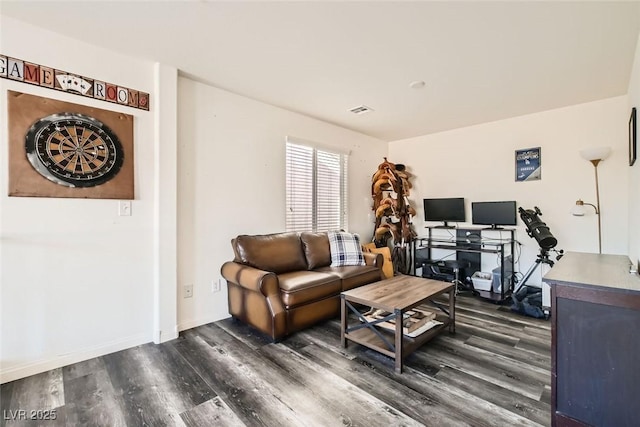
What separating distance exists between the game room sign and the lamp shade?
15.5ft

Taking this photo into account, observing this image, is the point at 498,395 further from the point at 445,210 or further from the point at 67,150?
the point at 67,150

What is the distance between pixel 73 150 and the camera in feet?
7.25

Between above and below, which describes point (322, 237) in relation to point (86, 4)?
below

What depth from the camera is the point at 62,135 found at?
2.17 m

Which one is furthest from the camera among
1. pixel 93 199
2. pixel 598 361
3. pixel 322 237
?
pixel 322 237

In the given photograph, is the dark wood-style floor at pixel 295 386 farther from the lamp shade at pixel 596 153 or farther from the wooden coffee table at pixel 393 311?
the lamp shade at pixel 596 153

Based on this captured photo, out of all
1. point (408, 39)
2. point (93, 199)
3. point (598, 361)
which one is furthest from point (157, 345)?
point (408, 39)

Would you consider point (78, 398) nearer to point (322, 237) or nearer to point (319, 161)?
point (322, 237)

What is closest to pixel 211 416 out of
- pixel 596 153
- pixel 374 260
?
pixel 374 260

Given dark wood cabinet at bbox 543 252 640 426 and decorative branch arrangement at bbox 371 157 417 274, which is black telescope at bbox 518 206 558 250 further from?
dark wood cabinet at bbox 543 252 640 426

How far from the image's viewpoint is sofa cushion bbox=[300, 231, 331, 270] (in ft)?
11.4

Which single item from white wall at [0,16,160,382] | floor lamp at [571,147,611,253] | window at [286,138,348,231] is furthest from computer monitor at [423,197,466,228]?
white wall at [0,16,160,382]

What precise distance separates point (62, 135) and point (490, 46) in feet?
11.3

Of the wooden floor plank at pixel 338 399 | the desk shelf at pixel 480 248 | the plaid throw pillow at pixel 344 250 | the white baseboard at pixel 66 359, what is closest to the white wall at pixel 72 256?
the white baseboard at pixel 66 359
